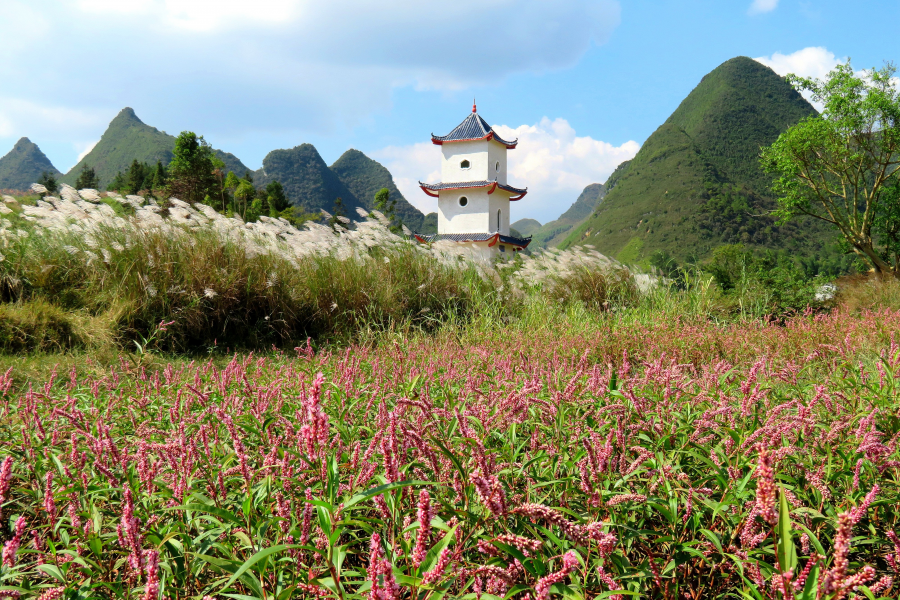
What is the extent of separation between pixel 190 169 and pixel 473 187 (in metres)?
21.4

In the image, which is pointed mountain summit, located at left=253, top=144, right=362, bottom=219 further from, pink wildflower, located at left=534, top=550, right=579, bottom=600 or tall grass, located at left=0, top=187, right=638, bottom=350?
pink wildflower, located at left=534, top=550, right=579, bottom=600

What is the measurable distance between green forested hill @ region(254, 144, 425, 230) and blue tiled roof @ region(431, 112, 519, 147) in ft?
237

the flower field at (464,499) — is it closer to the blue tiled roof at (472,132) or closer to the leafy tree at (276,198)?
the blue tiled roof at (472,132)

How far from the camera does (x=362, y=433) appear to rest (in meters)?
1.82

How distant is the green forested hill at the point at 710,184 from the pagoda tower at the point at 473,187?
30.4 meters

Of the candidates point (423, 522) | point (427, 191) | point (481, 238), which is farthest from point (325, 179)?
point (423, 522)

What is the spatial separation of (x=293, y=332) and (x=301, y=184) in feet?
345

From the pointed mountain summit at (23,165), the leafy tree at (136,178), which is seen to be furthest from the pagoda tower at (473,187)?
the pointed mountain summit at (23,165)

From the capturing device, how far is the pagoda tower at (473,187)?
75.5 feet

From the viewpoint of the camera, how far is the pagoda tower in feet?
75.5

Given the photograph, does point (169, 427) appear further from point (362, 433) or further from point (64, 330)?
point (64, 330)

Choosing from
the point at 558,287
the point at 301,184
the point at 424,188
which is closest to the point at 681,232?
the point at 424,188

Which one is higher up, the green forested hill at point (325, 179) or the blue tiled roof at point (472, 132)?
the green forested hill at point (325, 179)

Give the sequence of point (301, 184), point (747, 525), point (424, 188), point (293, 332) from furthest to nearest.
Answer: point (301, 184) → point (424, 188) → point (293, 332) → point (747, 525)
